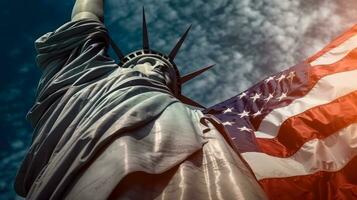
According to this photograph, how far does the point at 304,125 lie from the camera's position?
885cm

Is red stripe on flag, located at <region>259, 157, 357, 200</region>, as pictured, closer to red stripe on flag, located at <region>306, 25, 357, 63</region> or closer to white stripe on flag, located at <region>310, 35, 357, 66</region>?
white stripe on flag, located at <region>310, 35, 357, 66</region>

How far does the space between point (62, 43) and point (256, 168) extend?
12.7 feet

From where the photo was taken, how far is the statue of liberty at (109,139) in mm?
3338

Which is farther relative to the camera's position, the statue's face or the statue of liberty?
the statue's face

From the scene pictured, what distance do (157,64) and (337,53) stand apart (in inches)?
185

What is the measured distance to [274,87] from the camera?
1073cm

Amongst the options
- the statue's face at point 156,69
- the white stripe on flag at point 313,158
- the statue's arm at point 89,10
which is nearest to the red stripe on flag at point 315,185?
the white stripe on flag at point 313,158

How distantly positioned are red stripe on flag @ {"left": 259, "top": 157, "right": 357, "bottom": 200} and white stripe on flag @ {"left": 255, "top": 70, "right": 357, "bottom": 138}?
1805 millimetres

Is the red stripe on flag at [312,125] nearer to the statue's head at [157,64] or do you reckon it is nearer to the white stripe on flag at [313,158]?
the white stripe on flag at [313,158]

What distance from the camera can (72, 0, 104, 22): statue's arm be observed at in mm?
7094

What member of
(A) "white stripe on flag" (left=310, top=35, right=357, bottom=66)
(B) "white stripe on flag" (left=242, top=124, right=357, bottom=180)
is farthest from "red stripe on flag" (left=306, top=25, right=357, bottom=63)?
(B) "white stripe on flag" (left=242, top=124, right=357, bottom=180)

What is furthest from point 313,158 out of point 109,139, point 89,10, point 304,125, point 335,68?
point 109,139

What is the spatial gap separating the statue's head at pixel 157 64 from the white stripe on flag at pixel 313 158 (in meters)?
2.05

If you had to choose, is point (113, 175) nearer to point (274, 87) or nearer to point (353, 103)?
point (353, 103)
